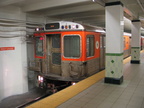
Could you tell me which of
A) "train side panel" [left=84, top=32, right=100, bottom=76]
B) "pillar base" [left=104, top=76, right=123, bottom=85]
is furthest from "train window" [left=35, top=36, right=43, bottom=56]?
"pillar base" [left=104, top=76, right=123, bottom=85]

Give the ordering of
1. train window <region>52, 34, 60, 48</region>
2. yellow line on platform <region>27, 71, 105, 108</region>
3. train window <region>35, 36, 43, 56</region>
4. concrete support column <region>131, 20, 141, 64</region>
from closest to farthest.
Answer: yellow line on platform <region>27, 71, 105, 108</region> < train window <region>52, 34, 60, 48</region> < train window <region>35, 36, 43, 56</region> < concrete support column <region>131, 20, 141, 64</region>

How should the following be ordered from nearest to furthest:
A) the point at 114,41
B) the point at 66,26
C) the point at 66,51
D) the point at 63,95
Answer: the point at 63,95, the point at 114,41, the point at 66,26, the point at 66,51

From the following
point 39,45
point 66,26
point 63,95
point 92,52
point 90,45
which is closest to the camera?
point 63,95

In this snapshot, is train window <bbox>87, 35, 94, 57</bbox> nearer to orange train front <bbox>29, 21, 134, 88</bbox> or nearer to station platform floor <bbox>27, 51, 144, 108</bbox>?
orange train front <bbox>29, 21, 134, 88</bbox>

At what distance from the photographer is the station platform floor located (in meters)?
3.88

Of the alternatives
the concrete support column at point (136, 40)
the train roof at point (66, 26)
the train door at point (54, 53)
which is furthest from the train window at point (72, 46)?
the concrete support column at point (136, 40)

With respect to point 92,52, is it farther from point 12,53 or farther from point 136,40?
point 136,40

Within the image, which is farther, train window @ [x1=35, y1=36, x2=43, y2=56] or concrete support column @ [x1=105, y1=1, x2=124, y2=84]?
train window @ [x1=35, y1=36, x2=43, y2=56]

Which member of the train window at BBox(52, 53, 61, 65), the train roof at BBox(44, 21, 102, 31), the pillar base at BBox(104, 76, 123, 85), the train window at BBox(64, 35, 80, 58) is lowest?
the pillar base at BBox(104, 76, 123, 85)

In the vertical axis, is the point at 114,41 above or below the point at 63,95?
above

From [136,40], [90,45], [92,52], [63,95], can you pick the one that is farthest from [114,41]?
[136,40]

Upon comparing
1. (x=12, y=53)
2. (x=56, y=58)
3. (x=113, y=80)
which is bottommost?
(x=113, y=80)

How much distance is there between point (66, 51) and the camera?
20.3 ft

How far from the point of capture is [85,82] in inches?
Result: 225
